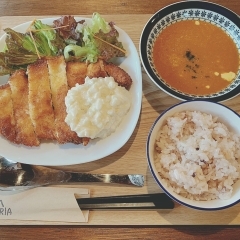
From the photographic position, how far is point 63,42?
216 cm

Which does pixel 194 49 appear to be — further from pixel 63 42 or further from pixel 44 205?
pixel 44 205

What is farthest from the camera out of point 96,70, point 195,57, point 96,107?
point 195,57

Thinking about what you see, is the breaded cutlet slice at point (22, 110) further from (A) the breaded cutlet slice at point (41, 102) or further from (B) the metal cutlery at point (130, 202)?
(B) the metal cutlery at point (130, 202)

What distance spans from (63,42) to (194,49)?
80 centimetres

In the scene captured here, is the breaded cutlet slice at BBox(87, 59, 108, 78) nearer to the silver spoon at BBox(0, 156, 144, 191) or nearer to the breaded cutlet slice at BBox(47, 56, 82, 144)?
the breaded cutlet slice at BBox(47, 56, 82, 144)

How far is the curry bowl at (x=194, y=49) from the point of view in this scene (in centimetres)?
205

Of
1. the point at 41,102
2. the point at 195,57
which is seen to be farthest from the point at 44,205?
the point at 195,57

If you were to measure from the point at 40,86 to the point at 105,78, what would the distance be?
360 millimetres

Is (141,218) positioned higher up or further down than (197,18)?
further down

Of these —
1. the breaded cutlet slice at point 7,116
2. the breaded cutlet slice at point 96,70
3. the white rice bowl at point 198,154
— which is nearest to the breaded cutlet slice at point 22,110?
the breaded cutlet slice at point 7,116

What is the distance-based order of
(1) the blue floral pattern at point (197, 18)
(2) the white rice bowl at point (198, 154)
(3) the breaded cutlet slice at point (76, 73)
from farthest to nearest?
(1) the blue floral pattern at point (197, 18)
(3) the breaded cutlet slice at point (76, 73)
(2) the white rice bowl at point (198, 154)

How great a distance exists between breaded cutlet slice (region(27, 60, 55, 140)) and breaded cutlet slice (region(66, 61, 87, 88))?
123mm

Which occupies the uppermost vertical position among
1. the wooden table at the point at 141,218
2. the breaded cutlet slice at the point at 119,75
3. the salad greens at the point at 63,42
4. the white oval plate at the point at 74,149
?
the salad greens at the point at 63,42

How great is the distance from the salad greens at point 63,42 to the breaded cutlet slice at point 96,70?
1.4 inches
